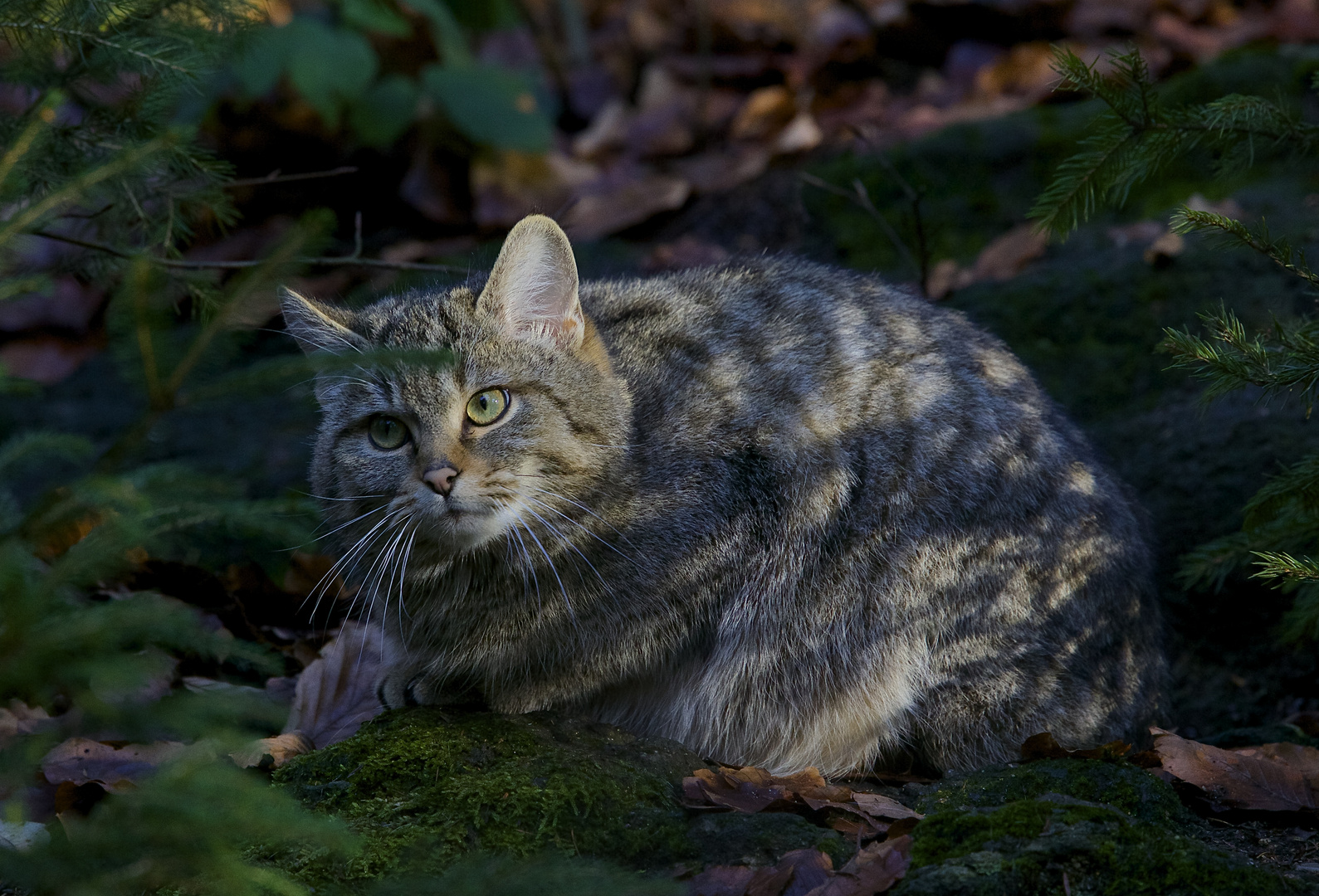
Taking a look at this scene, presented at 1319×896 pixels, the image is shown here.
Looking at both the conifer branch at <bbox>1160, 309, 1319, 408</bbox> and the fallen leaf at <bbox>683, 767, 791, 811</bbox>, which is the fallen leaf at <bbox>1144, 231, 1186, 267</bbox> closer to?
the conifer branch at <bbox>1160, 309, 1319, 408</bbox>

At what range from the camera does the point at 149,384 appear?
1725mm

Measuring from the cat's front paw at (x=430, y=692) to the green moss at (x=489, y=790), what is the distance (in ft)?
0.39

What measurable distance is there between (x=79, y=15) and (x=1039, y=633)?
10.9 ft

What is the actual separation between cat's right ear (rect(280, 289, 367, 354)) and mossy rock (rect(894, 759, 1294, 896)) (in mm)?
2195

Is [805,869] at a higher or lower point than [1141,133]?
lower

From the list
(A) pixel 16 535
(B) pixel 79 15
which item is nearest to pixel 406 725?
(A) pixel 16 535

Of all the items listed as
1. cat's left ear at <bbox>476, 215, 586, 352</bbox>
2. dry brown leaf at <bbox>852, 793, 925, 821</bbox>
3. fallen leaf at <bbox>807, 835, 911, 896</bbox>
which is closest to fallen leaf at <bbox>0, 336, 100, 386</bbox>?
cat's left ear at <bbox>476, 215, 586, 352</bbox>

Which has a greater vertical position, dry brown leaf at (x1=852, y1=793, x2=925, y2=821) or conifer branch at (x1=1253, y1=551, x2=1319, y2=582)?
conifer branch at (x1=1253, y1=551, x2=1319, y2=582)

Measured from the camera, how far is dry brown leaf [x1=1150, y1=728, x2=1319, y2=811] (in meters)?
3.05

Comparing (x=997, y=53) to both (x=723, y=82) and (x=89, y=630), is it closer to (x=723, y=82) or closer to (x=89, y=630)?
(x=723, y=82)

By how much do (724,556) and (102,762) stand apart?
198cm

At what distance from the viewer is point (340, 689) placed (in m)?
3.85

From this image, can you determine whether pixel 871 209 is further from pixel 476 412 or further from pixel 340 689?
pixel 340 689

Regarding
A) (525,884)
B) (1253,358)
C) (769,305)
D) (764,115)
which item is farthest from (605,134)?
(525,884)
